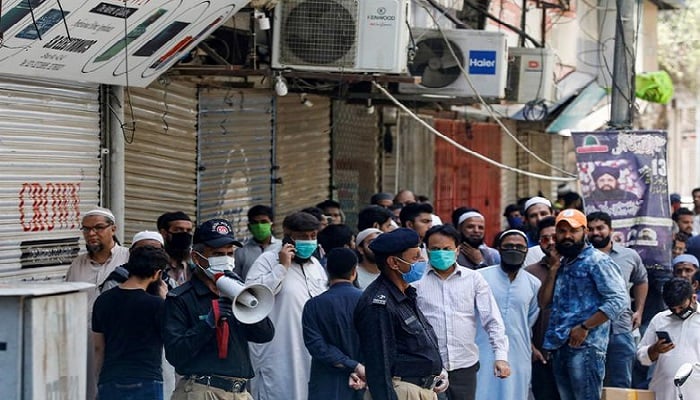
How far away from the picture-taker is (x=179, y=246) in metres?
9.49

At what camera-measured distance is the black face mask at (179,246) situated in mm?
9477

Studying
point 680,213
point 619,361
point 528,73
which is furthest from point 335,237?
point 680,213

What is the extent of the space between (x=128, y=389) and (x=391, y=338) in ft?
4.63

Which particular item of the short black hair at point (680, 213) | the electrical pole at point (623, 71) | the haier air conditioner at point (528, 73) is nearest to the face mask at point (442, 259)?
the electrical pole at point (623, 71)

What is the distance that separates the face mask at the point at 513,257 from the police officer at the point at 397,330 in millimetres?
2185

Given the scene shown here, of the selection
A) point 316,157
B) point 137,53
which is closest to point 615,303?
point 137,53

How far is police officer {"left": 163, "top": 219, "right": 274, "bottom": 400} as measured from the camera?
22.7 feet

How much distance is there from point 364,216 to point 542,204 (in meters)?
2.13

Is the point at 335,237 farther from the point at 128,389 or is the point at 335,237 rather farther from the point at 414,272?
the point at 128,389

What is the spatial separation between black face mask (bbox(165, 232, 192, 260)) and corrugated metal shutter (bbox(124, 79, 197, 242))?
6.91ft

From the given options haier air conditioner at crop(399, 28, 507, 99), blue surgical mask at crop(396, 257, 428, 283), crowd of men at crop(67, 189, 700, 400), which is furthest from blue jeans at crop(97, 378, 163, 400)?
haier air conditioner at crop(399, 28, 507, 99)

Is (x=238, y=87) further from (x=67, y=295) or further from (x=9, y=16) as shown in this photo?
(x=67, y=295)

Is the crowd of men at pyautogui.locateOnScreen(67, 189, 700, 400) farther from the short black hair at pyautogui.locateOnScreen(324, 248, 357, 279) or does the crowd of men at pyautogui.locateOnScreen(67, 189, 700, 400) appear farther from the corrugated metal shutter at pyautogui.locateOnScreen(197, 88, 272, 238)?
the corrugated metal shutter at pyautogui.locateOnScreen(197, 88, 272, 238)

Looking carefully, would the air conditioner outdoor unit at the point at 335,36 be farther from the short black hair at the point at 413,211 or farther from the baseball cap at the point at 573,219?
the baseball cap at the point at 573,219
